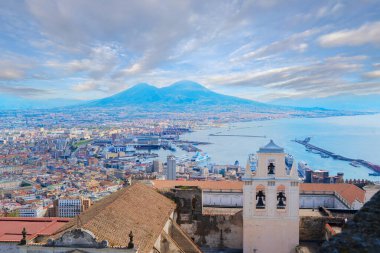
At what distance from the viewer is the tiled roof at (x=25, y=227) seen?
11.8 meters

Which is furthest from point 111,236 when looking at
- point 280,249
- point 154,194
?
point 280,249

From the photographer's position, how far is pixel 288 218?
1348 cm

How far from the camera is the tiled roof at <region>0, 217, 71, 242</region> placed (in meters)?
11.8

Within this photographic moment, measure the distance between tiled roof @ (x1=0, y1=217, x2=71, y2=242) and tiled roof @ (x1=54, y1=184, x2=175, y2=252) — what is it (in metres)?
1.74

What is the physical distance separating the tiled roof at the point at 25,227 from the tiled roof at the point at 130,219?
1743 millimetres

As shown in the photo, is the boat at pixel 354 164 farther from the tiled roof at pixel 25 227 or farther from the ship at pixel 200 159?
the tiled roof at pixel 25 227

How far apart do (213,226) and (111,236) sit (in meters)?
6.44

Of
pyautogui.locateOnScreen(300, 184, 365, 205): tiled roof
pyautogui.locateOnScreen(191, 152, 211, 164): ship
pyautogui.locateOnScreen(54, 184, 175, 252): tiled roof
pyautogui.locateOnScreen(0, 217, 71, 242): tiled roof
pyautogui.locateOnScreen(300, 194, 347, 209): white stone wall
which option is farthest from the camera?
pyautogui.locateOnScreen(191, 152, 211, 164): ship

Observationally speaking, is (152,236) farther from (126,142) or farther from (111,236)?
(126,142)

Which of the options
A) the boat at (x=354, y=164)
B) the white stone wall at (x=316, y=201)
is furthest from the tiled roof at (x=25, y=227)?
the boat at (x=354, y=164)

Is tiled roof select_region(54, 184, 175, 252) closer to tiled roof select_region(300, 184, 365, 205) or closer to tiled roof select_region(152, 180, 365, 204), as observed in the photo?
tiled roof select_region(152, 180, 365, 204)

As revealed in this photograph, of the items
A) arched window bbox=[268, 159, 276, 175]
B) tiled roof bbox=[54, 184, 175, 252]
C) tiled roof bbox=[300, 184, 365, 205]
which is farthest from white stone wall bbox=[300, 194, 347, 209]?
tiled roof bbox=[54, 184, 175, 252]

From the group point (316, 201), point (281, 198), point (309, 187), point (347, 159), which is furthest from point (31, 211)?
point (347, 159)

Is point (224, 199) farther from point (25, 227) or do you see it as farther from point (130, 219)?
point (25, 227)
